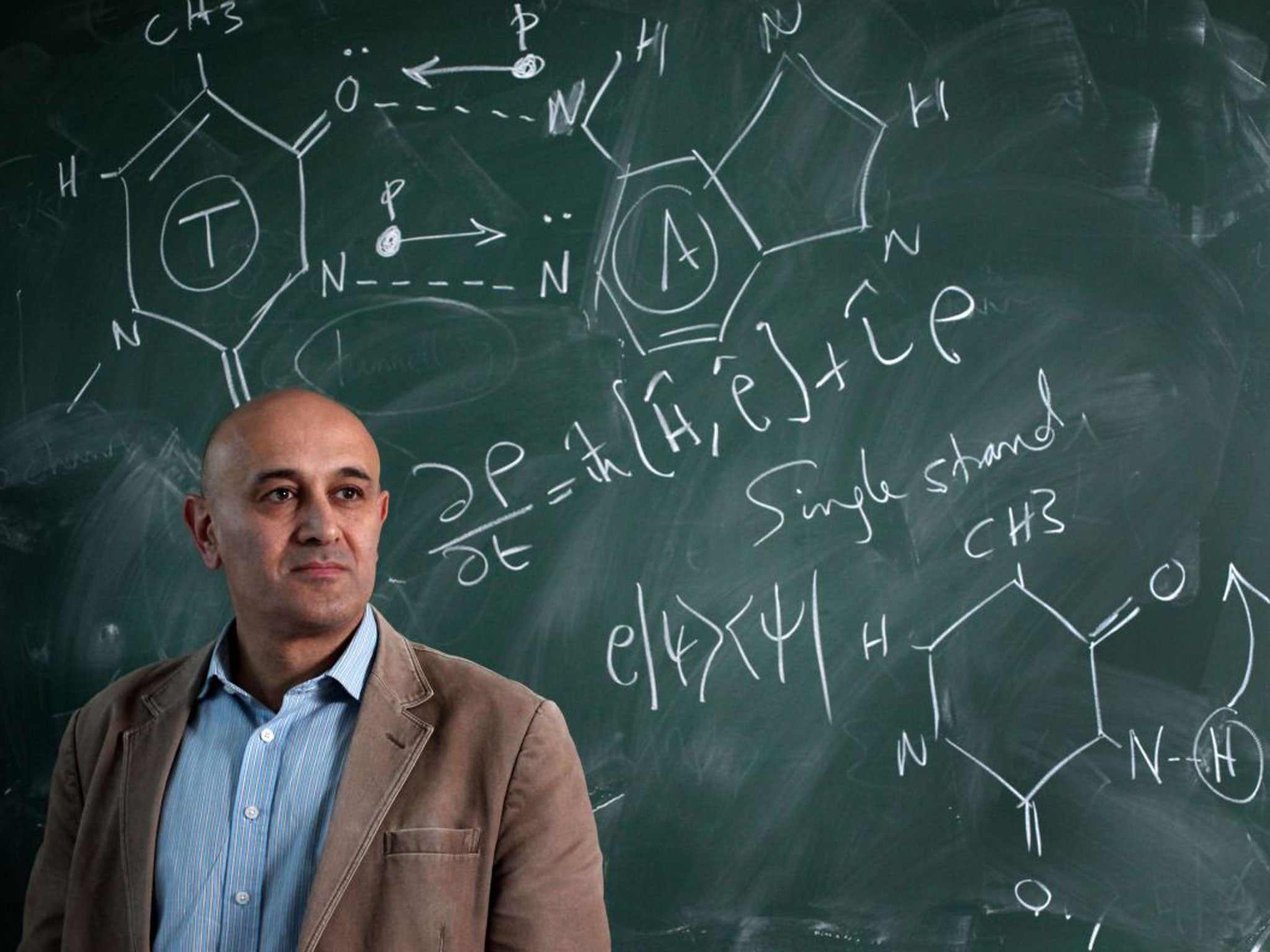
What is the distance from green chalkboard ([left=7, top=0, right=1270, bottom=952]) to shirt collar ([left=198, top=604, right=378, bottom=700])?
1.67 ft

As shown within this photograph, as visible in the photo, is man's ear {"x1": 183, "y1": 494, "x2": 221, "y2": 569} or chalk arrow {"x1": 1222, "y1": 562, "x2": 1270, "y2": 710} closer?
man's ear {"x1": 183, "y1": 494, "x2": 221, "y2": 569}

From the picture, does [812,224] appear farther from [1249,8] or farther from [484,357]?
[1249,8]

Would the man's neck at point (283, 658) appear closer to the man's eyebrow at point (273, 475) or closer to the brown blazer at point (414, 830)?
the brown blazer at point (414, 830)

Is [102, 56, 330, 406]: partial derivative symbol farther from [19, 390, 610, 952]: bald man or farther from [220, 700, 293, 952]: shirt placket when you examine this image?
[220, 700, 293, 952]: shirt placket

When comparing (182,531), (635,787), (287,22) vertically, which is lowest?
(635,787)

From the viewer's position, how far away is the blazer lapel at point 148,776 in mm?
1622

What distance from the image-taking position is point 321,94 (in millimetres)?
2375

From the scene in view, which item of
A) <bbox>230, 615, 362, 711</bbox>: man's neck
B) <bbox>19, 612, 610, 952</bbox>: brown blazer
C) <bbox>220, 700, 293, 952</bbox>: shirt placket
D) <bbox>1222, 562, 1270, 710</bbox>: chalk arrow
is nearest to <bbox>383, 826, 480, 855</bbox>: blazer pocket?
<bbox>19, 612, 610, 952</bbox>: brown blazer

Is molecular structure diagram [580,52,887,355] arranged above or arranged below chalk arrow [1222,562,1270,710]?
above

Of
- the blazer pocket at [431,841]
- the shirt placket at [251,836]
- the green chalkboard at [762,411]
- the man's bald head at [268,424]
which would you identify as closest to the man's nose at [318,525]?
the man's bald head at [268,424]

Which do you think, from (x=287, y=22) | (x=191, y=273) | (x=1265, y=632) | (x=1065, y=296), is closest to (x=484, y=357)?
(x=191, y=273)

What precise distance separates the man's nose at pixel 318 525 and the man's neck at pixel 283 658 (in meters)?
0.14

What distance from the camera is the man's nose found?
169cm

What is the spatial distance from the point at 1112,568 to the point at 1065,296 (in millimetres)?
507
